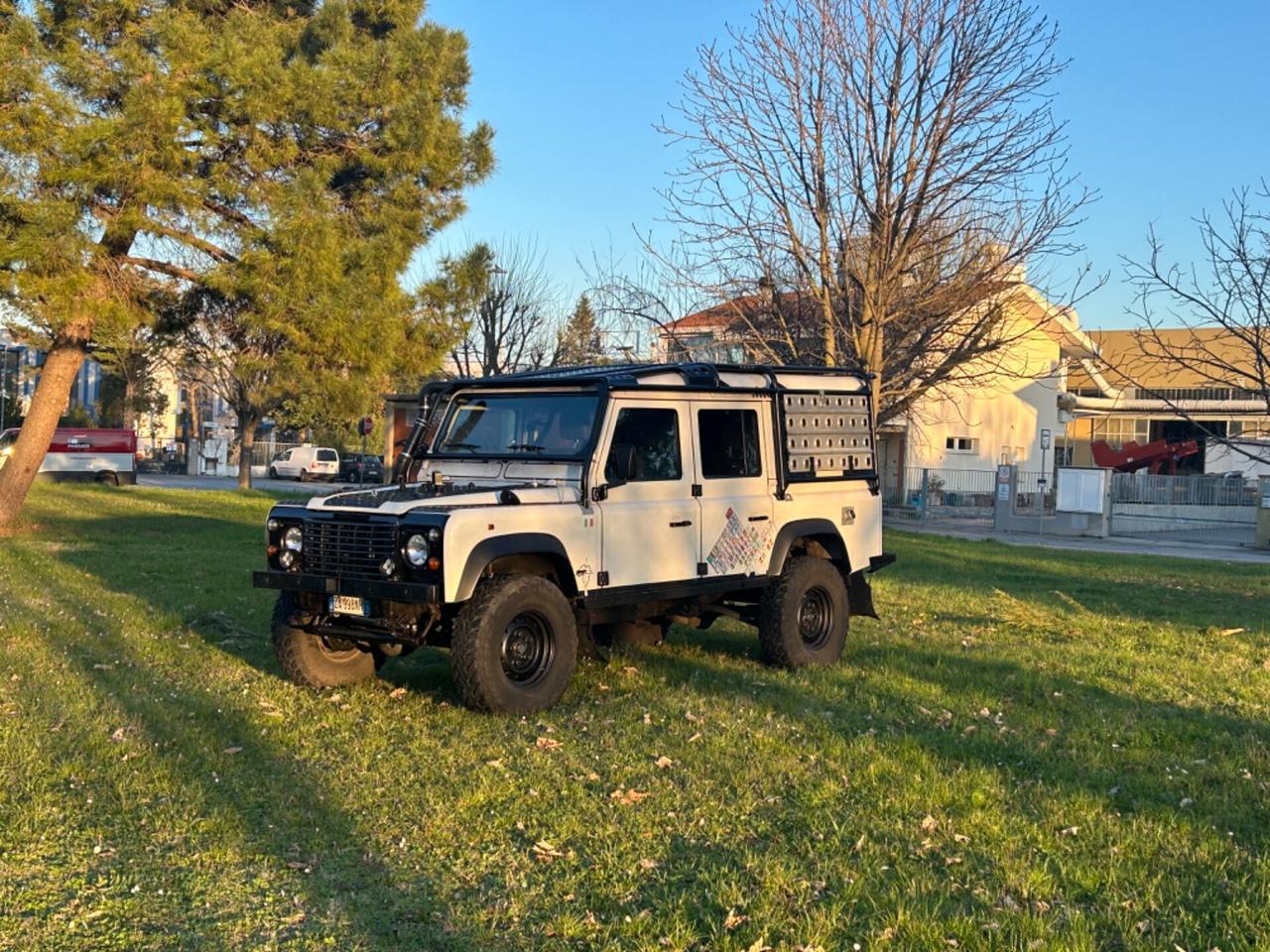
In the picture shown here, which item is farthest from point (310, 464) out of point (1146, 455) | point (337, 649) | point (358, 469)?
point (337, 649)

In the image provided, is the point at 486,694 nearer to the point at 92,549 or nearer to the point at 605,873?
the point at 605,873

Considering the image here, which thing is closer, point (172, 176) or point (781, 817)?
point (781, 817)

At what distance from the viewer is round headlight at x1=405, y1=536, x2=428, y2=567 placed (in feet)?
21.8

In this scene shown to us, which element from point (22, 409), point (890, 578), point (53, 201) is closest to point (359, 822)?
point (890, 578)

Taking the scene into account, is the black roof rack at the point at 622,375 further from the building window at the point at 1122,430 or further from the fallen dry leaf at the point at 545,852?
the building window at the point at 1122,430

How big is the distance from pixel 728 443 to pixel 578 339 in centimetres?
2274

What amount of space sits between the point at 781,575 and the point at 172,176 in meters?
11.2

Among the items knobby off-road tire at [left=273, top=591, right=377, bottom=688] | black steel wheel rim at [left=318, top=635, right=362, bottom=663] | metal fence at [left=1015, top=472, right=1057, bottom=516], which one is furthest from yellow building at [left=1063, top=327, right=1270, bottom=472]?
knobby off-road tire at [left=273, top=591, right=377, bottom=688]

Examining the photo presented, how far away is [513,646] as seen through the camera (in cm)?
718

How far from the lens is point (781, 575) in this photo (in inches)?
353

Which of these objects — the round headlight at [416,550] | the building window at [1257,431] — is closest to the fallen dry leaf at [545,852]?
the round headlight at [416,550]

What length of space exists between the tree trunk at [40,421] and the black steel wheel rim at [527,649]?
548 inches

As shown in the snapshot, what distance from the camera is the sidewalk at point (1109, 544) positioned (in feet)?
79.0

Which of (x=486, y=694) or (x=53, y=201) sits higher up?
(x=53, y=201)
